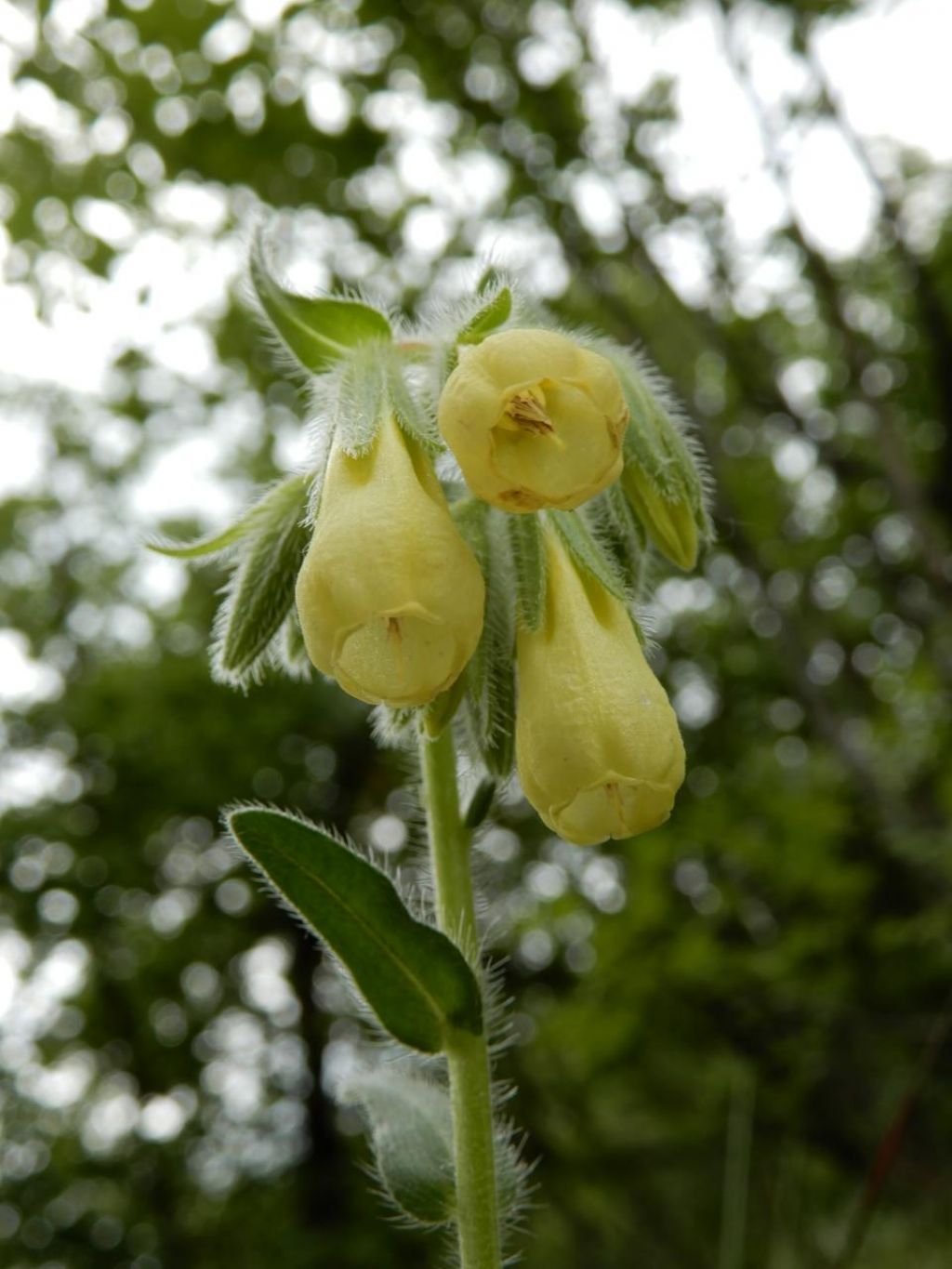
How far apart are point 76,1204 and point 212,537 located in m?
7.83

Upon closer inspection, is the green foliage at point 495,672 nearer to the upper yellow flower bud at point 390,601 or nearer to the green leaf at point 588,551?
the green leaf at point 588,551

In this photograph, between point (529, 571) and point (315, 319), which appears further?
point (315, 319)

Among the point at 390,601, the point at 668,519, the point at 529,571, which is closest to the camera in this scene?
the point at 390,601

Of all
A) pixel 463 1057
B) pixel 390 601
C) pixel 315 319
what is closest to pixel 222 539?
pixel 315 319

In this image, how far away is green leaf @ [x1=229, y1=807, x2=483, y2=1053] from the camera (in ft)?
3.80

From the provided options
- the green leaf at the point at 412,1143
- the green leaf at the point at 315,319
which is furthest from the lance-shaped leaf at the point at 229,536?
the green leaf at the point at 412,1143

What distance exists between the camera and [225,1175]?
8875mm

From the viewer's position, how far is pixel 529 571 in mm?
1176

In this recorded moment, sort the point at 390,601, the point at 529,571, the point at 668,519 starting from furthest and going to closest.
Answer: the point at 668,519 → the point at 529,571 → the point at 390,601

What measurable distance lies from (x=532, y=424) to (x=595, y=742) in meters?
0.27

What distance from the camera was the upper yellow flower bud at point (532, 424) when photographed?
3.20 feet

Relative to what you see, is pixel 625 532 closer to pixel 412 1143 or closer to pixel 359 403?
pixel 359 403

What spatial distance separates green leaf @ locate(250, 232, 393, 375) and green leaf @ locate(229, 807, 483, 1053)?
512mm

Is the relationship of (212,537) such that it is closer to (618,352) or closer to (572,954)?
(618,352)
